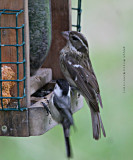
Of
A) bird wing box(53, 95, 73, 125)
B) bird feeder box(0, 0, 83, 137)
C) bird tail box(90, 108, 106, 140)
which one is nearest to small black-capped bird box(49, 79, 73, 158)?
bird wing box(53, 95, 73, 125)

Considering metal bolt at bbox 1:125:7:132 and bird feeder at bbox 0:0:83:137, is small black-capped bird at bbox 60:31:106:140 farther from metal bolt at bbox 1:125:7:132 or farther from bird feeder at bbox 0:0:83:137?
metal bolt at bbox 1:125:7:132

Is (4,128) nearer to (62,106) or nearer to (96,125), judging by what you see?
(62,106)

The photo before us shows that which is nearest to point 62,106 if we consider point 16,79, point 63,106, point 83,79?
point 63,106

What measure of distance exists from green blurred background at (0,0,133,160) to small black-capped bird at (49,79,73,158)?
1.58 metres

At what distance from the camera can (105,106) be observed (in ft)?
27.9

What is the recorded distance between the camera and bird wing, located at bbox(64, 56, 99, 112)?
20.4 ft

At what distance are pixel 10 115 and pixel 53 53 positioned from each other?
1.40 metres

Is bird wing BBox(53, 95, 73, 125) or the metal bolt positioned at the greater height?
bird wing BBox(53, 95, 73, 125)

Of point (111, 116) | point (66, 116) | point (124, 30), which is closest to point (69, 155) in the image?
point (66, 116)

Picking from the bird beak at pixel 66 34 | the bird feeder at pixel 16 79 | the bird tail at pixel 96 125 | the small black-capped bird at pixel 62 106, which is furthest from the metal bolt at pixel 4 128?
the bird beak at pixel 66 34

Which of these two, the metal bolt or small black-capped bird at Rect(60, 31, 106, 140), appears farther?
small black-capped bird at Rect(60, 31, 106, 140)

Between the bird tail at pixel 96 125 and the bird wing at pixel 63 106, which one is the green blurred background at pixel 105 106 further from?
the bird wing at pixel 63 106

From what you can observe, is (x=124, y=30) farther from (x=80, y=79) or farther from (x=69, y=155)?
(x=69, y=155)

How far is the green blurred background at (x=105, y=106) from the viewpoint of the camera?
7.62 metres
